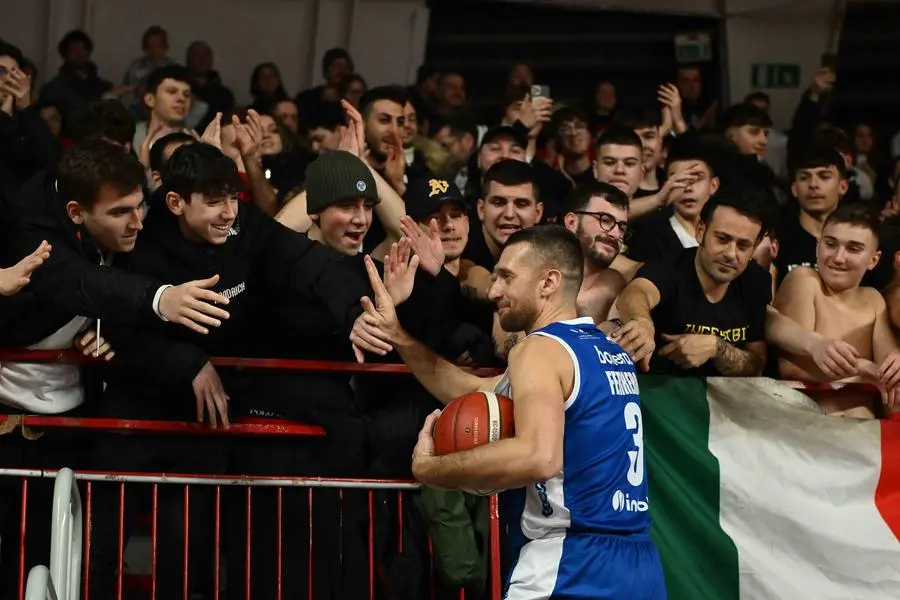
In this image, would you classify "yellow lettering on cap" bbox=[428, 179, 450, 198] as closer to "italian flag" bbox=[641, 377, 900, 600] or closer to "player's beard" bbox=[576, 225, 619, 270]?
"player's beard" bbox=[576, 225, 619, 270]

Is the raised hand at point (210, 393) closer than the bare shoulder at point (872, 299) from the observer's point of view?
A: Yes

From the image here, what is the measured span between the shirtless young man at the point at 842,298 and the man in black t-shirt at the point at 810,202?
4.85 ft

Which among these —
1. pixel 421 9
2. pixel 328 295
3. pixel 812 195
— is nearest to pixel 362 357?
pixel 328 295

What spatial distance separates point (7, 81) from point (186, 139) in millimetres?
1142

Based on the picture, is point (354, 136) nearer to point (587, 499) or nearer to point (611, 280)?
point (611, 280)

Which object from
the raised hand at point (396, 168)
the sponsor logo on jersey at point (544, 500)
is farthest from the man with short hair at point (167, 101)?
the sponsor logo on jersey at point (544, 500)

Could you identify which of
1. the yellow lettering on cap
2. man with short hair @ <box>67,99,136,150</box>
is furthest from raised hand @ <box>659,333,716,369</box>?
man with short hair @ <box>67,99,136,150</box>

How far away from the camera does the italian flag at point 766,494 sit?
23.0 ft

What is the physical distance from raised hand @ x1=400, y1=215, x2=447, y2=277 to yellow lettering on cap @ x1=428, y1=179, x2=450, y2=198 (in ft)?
2.33

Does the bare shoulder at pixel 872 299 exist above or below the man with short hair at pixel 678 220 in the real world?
below

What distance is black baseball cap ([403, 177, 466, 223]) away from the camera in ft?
25.1

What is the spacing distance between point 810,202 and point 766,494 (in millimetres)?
3094

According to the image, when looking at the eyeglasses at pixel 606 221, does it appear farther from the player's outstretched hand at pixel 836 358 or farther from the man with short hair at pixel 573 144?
the man with short hair at pixel 573 144

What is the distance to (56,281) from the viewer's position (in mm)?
6352
